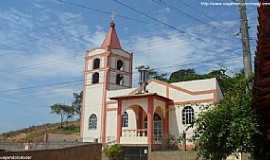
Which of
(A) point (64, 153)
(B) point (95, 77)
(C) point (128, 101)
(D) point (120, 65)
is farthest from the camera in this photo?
(D) point (120, 65)

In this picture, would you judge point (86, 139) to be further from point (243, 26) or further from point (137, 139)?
point (243, 26)

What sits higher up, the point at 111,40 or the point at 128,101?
the point at 111,40

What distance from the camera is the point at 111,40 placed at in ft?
111

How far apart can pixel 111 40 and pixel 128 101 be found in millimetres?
8465

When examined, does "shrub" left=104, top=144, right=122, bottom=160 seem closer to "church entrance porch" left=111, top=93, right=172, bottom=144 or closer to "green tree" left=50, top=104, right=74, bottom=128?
"church entrance porch" left=111, top=93, right=172, bottom=144

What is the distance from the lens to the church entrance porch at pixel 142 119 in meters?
25.9

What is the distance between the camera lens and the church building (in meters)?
26.5

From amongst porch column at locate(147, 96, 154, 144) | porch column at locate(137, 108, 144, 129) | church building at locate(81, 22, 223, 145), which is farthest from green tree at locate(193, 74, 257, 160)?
porch column at locate(137, 108, 144, 129)

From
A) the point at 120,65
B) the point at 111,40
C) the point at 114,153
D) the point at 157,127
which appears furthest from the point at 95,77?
the point at 114,153

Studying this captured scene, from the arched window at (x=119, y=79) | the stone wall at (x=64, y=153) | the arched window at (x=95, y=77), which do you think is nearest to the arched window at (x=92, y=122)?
the arched window at (x=95, y=77)

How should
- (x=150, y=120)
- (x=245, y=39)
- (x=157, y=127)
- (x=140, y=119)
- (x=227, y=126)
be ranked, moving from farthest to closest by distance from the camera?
(x=140, y=119) < (x=157, y=127) < (x=150, y=120) < (x=245, y=39) < (x=227, y=126)

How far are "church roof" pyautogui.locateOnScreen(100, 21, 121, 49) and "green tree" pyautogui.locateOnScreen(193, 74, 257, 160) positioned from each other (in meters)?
22.8

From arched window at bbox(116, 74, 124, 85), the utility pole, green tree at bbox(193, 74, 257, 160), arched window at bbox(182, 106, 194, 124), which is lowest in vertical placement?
green tree at bbox(193, 74, 257, 160)

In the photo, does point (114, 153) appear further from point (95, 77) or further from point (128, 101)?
point (95, 77)
